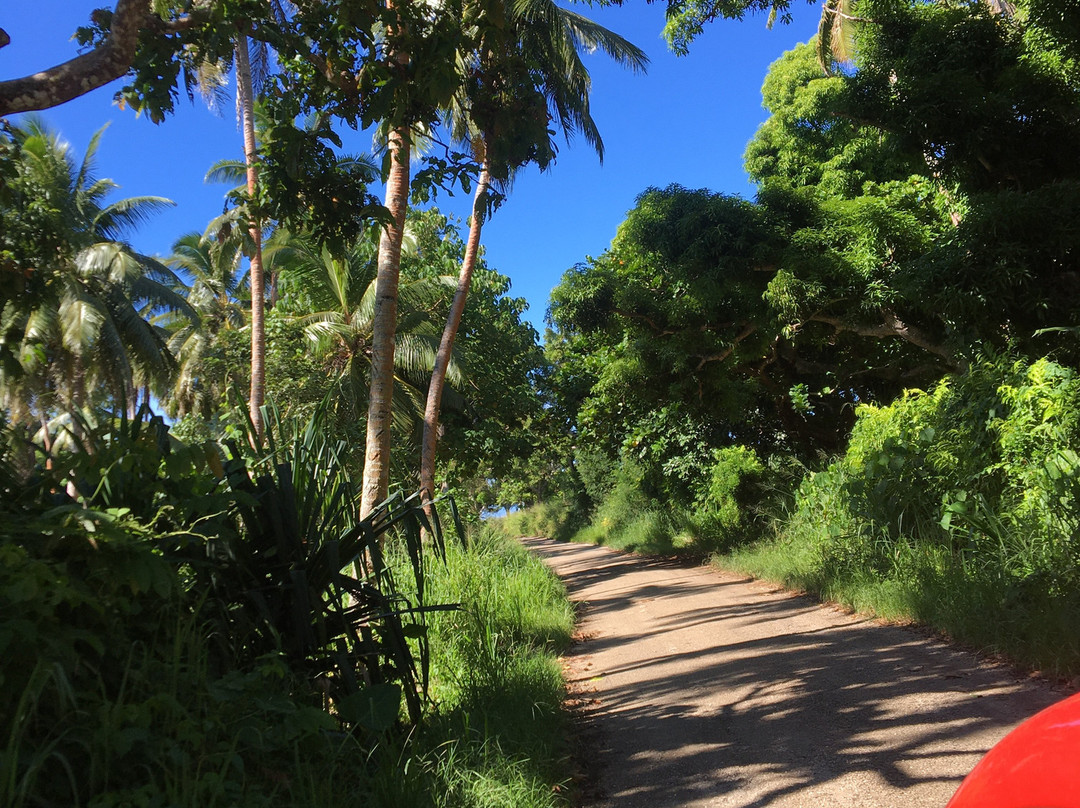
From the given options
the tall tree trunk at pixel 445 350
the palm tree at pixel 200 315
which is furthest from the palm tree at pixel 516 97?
the palm tree at pixel 200 315

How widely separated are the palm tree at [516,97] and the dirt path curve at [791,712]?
3100mm

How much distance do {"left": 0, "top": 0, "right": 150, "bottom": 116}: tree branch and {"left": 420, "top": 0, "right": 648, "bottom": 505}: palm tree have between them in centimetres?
211

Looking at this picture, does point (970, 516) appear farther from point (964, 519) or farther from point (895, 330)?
point (895, 330)

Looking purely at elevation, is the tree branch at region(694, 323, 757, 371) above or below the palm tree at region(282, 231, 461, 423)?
below

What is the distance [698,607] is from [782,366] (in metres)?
7.90

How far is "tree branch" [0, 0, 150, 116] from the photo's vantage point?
411 centimetres

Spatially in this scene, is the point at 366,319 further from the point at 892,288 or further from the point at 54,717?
the point at 54,717

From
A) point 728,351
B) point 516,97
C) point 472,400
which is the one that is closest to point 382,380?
point 516,97

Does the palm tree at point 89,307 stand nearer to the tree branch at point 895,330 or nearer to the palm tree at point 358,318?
the palm tree at point 358,318

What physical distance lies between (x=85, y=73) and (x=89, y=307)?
59.5 ft

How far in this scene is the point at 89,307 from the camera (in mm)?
20047

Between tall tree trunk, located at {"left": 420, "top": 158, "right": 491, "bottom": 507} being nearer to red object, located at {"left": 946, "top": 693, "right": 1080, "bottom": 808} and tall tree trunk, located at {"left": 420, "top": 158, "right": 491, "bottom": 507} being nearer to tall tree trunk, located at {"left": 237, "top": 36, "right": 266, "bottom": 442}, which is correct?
tall tree trunk, located at {"left": 237, "top": 36, "right": 266, "bottom": 442}

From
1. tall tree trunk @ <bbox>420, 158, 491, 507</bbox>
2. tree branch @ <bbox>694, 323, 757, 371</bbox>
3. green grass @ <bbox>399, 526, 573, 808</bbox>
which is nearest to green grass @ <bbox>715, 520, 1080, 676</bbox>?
green grass @ <bbox>399, 526, 573, 808</bbox>

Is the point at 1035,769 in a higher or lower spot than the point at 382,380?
lower
